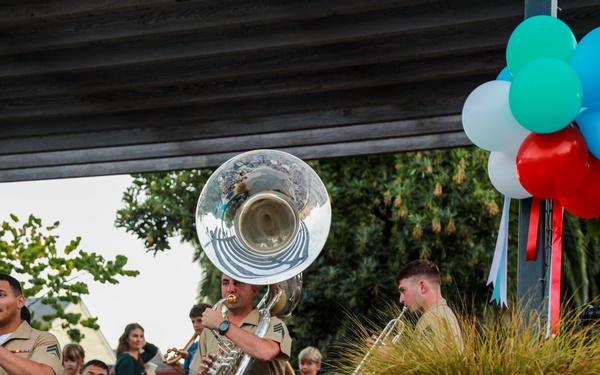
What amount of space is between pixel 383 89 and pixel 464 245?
300 inches

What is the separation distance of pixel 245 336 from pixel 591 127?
1898mm

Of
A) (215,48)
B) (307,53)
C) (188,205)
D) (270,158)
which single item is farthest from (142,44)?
(188,205)

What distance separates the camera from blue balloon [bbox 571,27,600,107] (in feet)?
14.1

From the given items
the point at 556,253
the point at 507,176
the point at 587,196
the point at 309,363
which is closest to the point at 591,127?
the point at 587,196

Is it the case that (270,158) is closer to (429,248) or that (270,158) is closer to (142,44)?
(142,44)

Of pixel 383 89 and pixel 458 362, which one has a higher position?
pixel 383 89

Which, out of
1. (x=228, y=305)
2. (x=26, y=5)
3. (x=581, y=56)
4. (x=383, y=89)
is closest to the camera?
(x=581, y=56)

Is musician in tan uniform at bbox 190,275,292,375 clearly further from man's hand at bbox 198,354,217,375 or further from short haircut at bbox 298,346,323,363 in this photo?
short haircut at bbox 298,346,323,363

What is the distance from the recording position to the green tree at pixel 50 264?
37.5 feet

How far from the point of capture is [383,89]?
23.4ft

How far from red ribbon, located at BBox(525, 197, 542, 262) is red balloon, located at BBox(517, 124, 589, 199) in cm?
19

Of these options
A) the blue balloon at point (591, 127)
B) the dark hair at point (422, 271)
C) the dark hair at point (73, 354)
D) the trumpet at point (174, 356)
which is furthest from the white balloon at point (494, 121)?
the dark hair at point (73, 354)

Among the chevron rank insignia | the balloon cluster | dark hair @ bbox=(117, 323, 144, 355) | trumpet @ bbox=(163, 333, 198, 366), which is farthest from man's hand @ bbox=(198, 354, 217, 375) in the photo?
dark hair @ bbox=(117, 323, 144, 355)

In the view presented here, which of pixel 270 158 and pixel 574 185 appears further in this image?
pixel 270 158
